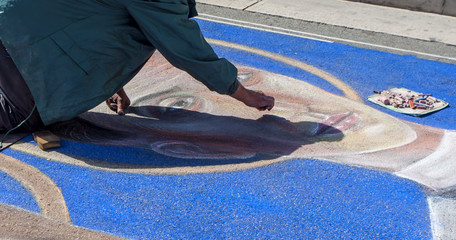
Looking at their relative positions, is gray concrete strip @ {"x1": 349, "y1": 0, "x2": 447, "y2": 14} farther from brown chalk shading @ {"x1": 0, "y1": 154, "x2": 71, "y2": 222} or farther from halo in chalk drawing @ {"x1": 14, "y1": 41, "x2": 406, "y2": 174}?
brown chalk shading @ {"x1": 0, "y1": 154, "x2": 71, "y2": 222}

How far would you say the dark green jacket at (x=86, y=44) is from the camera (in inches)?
138

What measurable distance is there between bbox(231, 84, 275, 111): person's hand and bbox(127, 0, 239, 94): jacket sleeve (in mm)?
152

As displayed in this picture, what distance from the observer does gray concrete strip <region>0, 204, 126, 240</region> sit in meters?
2.91

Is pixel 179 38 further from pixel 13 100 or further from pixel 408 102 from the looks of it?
pixel 408 102

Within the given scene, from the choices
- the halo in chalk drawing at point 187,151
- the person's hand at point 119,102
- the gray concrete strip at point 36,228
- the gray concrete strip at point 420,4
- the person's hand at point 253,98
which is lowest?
the gray concrete strip at point 36,228

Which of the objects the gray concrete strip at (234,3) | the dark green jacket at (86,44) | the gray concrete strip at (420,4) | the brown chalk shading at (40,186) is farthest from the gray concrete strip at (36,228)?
the gray concrete strip at (420,4)

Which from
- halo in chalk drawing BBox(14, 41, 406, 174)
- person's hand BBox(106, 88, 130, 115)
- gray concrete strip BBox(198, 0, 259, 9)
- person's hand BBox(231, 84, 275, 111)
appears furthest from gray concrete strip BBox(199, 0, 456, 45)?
person's hand BBox(106, 88, 130, 115)

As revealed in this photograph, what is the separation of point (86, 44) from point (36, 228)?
113 cm

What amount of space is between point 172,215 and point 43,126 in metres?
1.28

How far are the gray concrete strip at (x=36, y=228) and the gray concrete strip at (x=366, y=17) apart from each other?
13.5 ft

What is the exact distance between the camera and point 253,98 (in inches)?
154

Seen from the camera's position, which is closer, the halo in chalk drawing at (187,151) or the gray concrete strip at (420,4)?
the halo in chalk drawing at (187,151)

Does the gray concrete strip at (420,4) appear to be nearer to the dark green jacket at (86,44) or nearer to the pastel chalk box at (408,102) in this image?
the pastel chalk box at (408,102)

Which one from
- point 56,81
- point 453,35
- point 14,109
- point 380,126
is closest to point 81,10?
point 56,81
